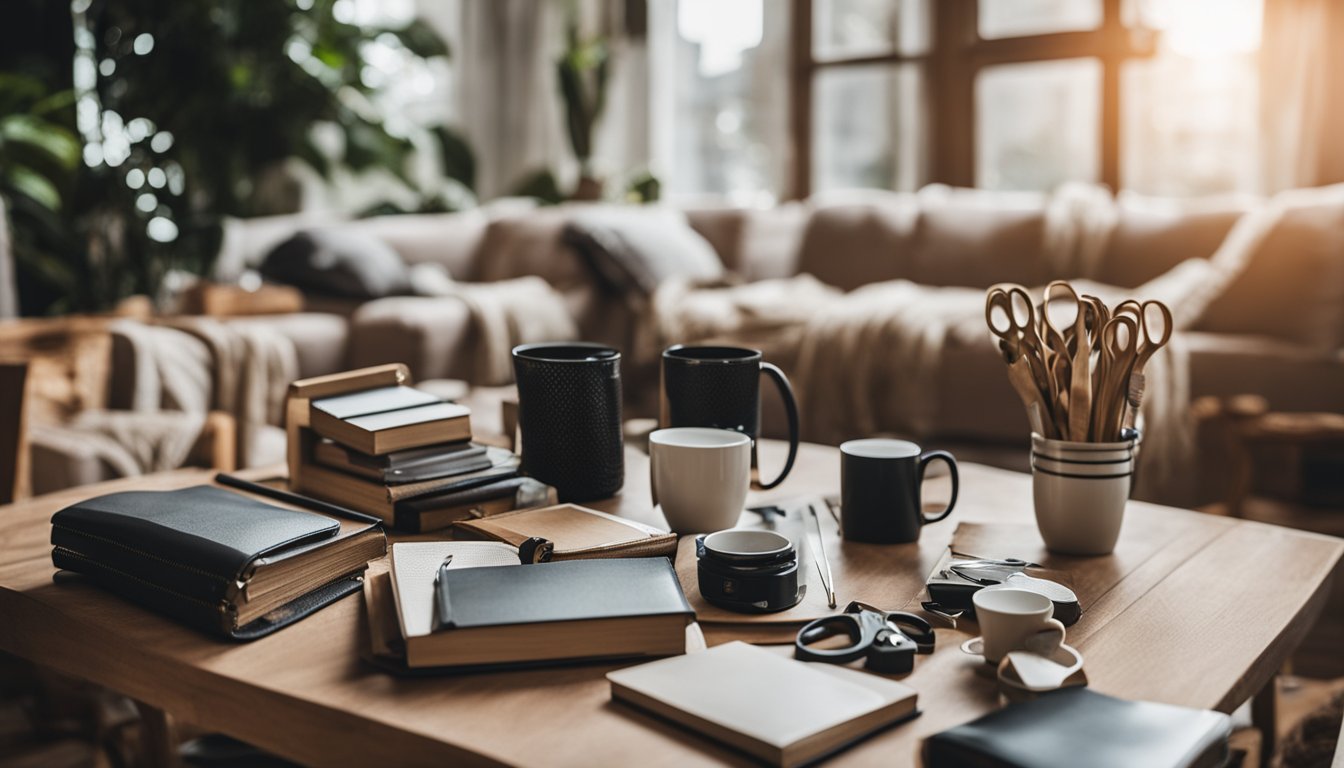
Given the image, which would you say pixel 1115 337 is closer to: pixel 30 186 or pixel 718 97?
pixel 30 186

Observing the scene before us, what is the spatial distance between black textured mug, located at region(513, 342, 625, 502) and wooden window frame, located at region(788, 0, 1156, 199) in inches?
145

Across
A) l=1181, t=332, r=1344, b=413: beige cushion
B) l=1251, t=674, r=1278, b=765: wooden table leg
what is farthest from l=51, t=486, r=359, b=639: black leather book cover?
l=1181, t=332, r=1344, b=413: beige cushion

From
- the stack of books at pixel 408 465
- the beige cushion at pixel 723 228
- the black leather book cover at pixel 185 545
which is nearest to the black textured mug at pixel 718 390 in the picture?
the stack of books at pixel 408 465

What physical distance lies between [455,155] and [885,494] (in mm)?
→ 4629

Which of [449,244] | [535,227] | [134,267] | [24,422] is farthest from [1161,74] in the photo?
[24,422]

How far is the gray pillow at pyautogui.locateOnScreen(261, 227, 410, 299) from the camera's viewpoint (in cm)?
356

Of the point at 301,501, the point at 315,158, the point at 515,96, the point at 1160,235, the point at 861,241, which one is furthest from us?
the point at 515,96

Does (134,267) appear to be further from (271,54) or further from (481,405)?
(481,405)

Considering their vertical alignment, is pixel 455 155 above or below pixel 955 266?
above

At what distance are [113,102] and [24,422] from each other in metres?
2.76

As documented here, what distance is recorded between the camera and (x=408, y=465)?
117 cm

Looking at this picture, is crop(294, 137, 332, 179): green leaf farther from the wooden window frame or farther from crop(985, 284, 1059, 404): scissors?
crop(985, 284, 1059, 404): scissors

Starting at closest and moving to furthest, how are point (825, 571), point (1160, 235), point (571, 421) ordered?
point (825, 571) < point (571, 421) < point (1160, 235)

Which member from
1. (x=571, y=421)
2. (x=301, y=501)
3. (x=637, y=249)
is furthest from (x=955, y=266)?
(x=301, y=501)
